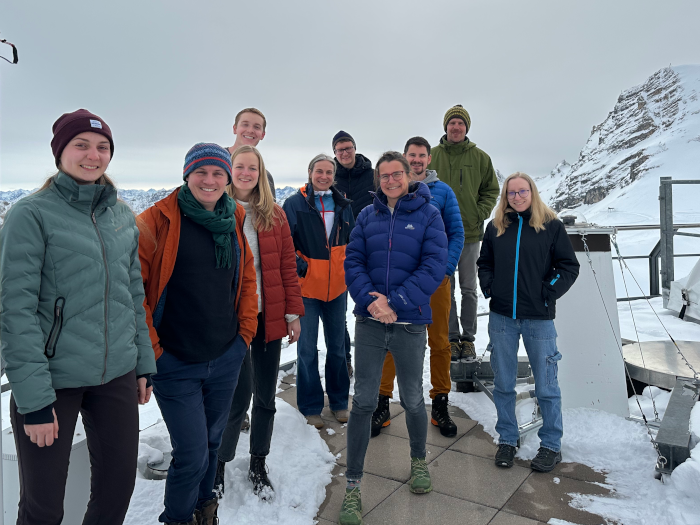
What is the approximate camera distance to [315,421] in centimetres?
388

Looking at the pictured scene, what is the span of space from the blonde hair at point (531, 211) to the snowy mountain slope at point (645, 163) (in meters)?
80.1

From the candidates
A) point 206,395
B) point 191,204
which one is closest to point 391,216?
point 191,204

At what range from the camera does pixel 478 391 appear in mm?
4582

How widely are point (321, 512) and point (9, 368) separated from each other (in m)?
1.86

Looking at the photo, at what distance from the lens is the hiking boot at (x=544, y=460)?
3213 mm

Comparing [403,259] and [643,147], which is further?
[643,147]

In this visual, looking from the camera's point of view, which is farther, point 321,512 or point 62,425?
point 321,512

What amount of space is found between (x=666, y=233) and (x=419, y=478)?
22.9 ft

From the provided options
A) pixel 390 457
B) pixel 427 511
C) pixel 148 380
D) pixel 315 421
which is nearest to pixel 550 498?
pixel 427 511

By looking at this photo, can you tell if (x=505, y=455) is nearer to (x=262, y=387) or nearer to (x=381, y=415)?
(x=381, y=415)

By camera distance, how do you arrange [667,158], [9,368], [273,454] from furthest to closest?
[667,158] < [273,454] < [9,368]

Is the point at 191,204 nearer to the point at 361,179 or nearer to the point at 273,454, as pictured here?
the point at 273,454

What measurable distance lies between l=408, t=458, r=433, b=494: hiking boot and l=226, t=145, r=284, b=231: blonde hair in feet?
5.45

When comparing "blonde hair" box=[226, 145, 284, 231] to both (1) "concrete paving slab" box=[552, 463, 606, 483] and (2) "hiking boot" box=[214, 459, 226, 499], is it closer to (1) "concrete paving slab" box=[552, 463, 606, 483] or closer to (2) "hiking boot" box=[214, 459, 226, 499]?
(2) "hiking boot" box=[214, 459, 226, 499]
